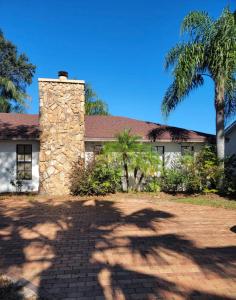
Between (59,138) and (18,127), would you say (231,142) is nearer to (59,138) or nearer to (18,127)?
(59,138)

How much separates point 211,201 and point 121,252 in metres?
7.30

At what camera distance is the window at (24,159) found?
15.7 m

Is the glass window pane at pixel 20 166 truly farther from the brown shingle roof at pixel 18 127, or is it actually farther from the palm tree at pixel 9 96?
the palm tree at pixel 9 96

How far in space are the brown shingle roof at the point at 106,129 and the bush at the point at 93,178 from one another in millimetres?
2275

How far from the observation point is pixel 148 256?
5.81 meters

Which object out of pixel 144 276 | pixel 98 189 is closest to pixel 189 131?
pixel 98 189

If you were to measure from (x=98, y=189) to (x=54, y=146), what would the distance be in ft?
8.84

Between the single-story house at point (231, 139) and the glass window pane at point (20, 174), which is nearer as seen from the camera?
the glass window pane at point (20, 174)

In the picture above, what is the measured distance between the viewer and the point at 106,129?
56.2 ft

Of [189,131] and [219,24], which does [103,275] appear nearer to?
[219,24]

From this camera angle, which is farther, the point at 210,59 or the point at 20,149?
the point at 20,149

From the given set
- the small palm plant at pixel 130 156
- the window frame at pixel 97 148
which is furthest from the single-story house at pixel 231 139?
the window frame at pixel 97 148

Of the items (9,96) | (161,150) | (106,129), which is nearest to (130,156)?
(161,150)

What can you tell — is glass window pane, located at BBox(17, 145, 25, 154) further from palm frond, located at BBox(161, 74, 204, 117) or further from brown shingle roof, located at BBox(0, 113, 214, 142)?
palm frond, located at BBox(161, 74, 204, 117)
